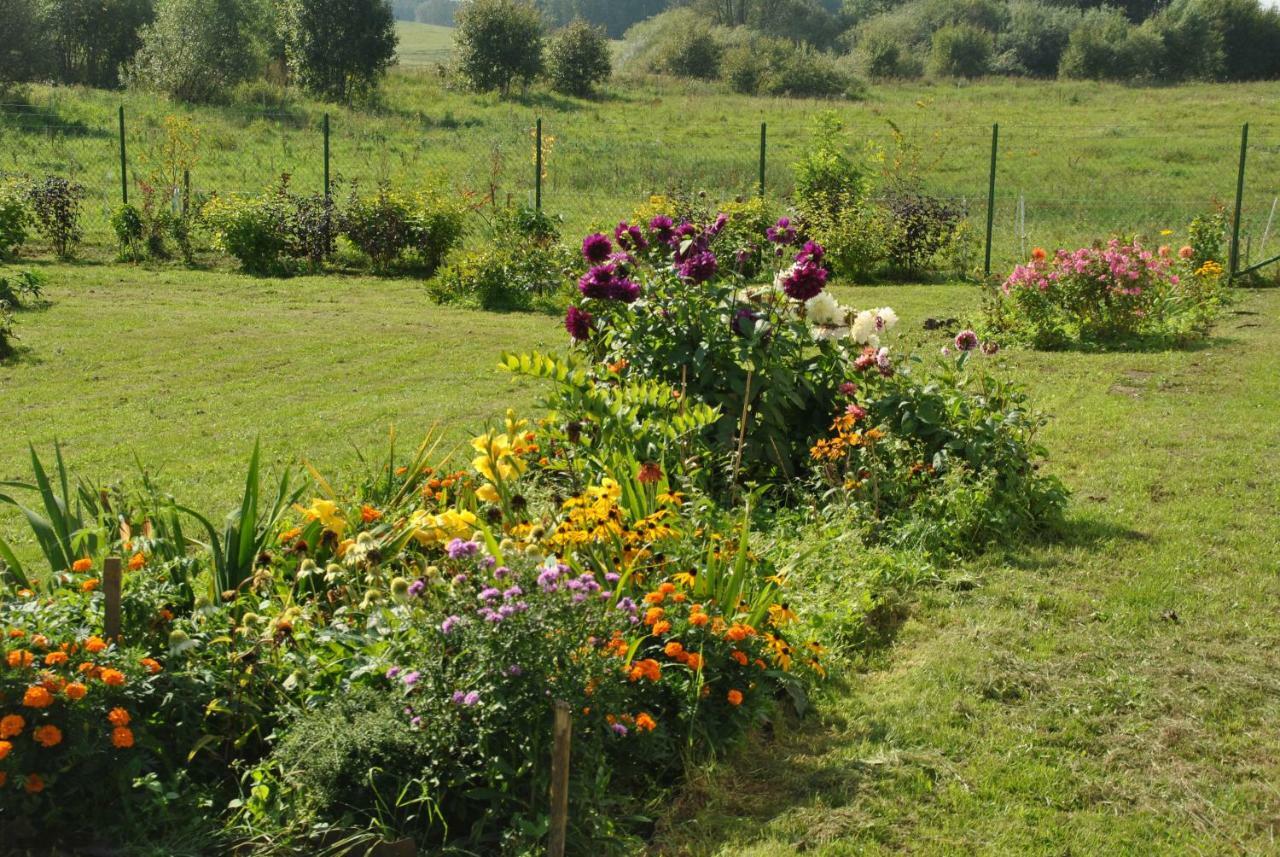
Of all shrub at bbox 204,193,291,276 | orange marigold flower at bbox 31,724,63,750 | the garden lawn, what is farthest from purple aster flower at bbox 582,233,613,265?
shrub at bbox 204,193,291,276

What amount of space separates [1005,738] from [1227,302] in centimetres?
1014

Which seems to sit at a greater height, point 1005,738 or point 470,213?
point 470,213

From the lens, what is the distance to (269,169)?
2067cm

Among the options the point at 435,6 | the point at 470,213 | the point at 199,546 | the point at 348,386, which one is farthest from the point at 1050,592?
the point at 435,6

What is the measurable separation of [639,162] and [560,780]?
2005 centimetres

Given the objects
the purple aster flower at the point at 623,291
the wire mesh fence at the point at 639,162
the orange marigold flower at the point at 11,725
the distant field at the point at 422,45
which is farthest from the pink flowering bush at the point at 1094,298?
the distant field at the point at 422,45

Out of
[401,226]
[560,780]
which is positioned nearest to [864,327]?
[560,780]

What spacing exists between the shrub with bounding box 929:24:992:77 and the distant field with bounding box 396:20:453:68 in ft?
86.7

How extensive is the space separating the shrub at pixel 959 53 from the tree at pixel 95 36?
30.5 meters

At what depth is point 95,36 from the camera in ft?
116

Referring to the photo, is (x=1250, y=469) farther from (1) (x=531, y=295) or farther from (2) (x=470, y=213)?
(2) (x=470, y=213)

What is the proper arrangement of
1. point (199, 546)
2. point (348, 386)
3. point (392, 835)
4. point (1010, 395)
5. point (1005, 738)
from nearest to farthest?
point (392, 835) < point (1005, 738) < point (199, 546) < point (1010, 395) < point (348, 386)

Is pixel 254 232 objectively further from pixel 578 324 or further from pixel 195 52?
pixel 195 52

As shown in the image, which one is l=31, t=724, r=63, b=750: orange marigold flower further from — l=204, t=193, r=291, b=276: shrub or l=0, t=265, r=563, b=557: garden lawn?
l=204, t=193, r=291, b=276: shrub
